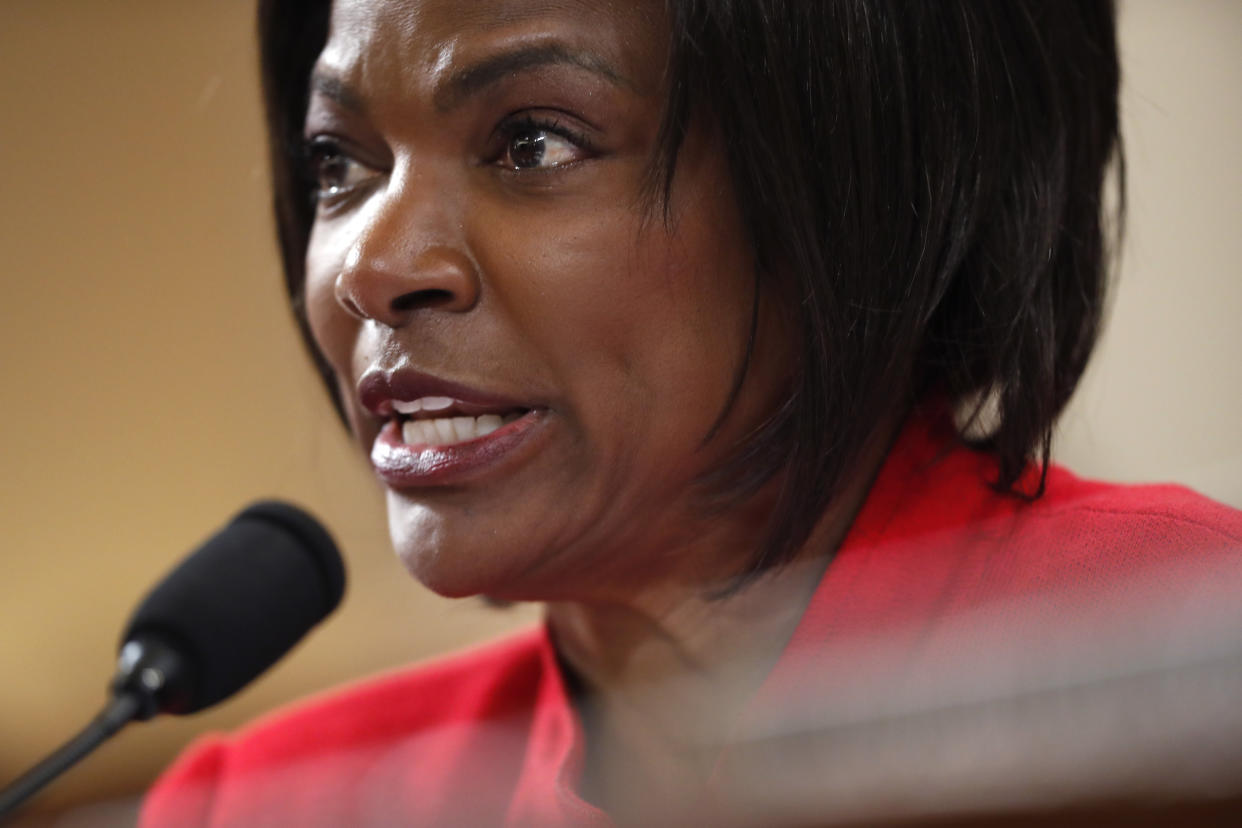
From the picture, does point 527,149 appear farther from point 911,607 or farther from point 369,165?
point 911,607

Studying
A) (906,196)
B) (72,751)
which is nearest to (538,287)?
(906,196)

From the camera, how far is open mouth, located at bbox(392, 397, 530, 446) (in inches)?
29.2

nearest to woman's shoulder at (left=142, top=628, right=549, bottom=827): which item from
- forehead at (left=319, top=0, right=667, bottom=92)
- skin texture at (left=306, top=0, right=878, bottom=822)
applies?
skin texture at (left=306, top=0, right=878, bottom=822)

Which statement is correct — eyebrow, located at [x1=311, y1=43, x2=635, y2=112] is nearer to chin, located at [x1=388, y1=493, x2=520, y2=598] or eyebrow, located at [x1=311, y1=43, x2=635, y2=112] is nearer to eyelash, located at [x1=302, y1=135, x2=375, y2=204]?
eyelash, located at [x1=302, y1=135, x2=375, y2=204]

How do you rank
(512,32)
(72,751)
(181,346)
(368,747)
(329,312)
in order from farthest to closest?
(181,346)
(368,747)
(329,312)
(512,32)
(72,751)

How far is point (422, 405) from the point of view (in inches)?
30.1

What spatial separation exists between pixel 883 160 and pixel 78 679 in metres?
1.13

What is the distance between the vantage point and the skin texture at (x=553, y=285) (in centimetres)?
71

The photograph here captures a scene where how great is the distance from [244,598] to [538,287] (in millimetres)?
260

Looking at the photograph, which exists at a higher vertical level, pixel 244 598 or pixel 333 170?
pixel 333 170

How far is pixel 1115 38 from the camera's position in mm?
890

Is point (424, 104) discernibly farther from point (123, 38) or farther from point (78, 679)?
point (78, 679)

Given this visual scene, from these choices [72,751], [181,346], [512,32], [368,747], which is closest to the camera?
[72,751]

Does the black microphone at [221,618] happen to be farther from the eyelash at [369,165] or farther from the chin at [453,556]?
the eyelash at [369,165]
